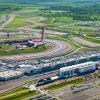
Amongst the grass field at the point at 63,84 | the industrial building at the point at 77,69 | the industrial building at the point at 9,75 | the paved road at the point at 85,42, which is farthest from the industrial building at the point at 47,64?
the paved road at the point at 85,42

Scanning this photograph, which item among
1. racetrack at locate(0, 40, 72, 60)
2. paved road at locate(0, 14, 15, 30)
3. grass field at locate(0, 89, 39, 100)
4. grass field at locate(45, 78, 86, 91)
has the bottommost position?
grass field at locate(0, 89, 39, 100)

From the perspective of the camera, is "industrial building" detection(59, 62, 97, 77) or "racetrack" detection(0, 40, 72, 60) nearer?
"industrial building" detection(59, 62, 97, 77)

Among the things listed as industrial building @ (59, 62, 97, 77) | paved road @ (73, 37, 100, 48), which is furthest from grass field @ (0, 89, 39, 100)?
paved road @ (73, 37, 100, 48)

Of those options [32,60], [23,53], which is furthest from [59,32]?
[32,60]

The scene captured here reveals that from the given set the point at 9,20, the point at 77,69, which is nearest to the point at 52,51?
the point at 77,69

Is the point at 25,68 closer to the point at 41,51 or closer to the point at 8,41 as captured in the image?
the point at 41,51

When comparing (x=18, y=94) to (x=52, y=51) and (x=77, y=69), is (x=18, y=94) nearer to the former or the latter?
A: (x=77, y=69)

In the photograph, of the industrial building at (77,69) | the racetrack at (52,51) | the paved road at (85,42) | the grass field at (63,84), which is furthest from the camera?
the paved road at (85,42)

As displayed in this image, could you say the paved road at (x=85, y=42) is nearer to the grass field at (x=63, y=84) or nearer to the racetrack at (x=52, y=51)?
the racetrack at (x=52, y=51)

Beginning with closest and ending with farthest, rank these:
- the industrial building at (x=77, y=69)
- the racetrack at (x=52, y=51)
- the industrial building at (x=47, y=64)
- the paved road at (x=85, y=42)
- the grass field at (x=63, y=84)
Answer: the grass field at (x=63, y=84), the industrial building at (x=77, y=69), the industrial building at (x=47, y=64), the racetrack at (x=52, y=51), the paved road at (x=85, y=42)

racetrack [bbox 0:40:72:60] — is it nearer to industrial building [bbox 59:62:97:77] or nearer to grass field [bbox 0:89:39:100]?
industrial building [bbox 59:62:97:77]

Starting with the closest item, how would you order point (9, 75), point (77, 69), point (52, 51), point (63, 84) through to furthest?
point (63, 84) → point (9, 75) → point (77, 69) → point (52, 51)
